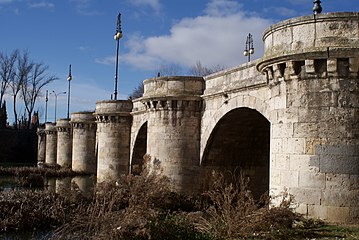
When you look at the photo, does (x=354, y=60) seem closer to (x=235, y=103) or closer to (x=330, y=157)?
(x=330, y=157)

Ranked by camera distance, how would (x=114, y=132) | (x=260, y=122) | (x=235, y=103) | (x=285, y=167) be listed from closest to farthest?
(x=285, y=167)
(x=235, y=103)
(x=260, y=122)
(x=114, y=132)

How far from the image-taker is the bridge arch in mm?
14085

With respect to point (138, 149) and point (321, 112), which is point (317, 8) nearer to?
point (321, 112)

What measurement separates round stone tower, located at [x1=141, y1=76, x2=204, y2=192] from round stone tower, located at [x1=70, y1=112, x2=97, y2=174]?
1405cm

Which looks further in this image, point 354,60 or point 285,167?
point 285,167

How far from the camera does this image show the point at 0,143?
48.2 metres

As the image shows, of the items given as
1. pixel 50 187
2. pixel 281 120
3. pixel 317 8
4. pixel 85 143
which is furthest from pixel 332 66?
pixel 85 143

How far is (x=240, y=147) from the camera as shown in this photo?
15562mm

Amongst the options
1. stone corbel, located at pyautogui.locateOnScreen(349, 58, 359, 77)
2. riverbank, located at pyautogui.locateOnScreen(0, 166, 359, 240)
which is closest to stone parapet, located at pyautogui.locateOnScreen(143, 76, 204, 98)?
riverbank, located at pyautogui.locateOnScreen(0, 166, 359, 240)

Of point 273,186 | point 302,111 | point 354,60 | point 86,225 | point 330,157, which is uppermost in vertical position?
point 354,60

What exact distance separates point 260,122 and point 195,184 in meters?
3.04

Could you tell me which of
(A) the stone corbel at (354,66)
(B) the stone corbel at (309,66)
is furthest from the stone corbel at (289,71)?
(A) the stone corbel at (354,66)

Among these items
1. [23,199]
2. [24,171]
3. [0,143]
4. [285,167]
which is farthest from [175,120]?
[0,143]

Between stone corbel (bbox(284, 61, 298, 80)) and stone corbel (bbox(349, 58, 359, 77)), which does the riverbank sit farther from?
stone corbel (bbox(349, 58, 359, 77))
